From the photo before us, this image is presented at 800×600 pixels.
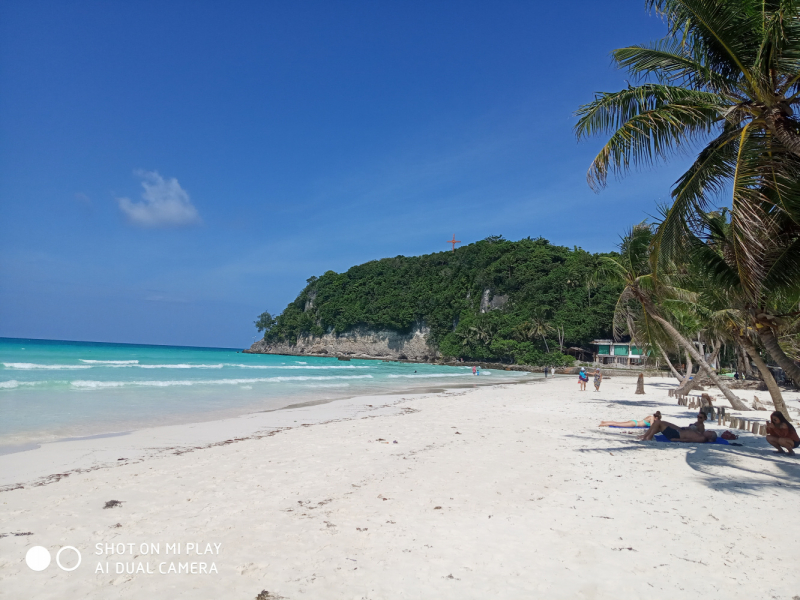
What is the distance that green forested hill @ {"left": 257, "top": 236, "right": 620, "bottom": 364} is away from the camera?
59.1 metres

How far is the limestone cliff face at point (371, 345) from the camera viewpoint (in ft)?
269

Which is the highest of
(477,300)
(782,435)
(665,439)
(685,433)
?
(477,300)

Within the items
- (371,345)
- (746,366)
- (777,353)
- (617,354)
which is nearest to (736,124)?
(777,353)

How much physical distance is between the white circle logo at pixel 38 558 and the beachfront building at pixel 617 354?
2053 inches

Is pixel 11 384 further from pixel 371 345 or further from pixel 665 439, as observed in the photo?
pixel 371 345

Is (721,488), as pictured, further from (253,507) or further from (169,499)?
(169,499)

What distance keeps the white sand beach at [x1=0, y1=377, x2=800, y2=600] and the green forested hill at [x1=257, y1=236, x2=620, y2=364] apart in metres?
45.8

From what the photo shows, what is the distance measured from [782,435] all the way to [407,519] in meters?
6.40

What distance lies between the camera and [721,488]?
18.8 ft

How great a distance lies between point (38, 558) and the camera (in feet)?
13.0

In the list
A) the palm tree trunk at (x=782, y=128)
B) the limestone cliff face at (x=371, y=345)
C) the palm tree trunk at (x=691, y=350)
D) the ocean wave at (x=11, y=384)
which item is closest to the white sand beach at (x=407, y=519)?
the palm tree trunk at (x=782, y=128)

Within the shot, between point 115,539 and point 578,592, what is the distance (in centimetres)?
401

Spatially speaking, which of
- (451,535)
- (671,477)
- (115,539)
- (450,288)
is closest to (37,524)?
(115,539)

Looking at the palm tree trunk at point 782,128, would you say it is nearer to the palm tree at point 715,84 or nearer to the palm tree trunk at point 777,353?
the palm tree at point 715,84
